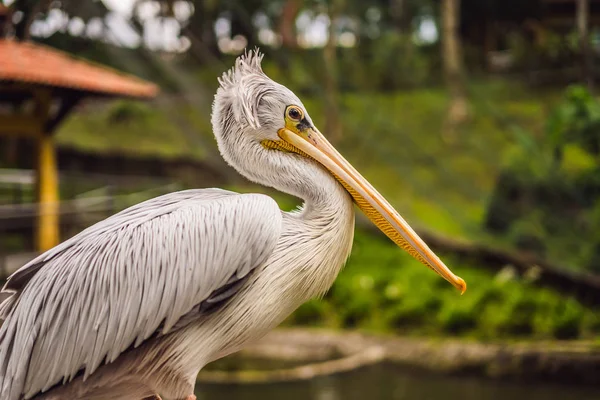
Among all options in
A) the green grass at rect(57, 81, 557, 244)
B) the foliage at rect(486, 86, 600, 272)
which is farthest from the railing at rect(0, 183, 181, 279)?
the foliage at rect(486, 86, 600, 272)

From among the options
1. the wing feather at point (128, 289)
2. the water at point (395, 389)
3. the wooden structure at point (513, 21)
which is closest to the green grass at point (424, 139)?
the wooden structure at point (513, 21)

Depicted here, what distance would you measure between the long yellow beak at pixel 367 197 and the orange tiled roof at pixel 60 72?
138cm

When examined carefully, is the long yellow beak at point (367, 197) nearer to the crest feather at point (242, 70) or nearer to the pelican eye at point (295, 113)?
the pelican eye at point (295, 113)

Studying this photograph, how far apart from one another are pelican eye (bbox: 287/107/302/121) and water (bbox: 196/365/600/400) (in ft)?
11.3

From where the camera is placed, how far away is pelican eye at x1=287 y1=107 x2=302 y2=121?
130cm

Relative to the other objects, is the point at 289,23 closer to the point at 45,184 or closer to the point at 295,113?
the point at 45,184

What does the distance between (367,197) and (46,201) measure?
13.8 ft

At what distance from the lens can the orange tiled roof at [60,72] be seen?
262 centimetres

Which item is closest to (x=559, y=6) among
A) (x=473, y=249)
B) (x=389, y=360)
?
(x=473, y=249)

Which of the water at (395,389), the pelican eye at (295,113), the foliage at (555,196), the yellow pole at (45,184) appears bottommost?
the water at (395,389)

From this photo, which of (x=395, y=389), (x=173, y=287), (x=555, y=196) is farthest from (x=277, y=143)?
(x=555, y=196)

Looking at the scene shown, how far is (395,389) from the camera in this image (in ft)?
14.9

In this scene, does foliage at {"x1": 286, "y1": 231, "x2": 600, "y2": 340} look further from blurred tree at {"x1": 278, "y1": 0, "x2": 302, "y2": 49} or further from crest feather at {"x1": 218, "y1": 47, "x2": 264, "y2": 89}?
crest feather at {"x1": 218, "y1": 47, "x2": 264, "y2": 89}

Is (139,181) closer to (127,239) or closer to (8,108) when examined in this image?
(8,108)
